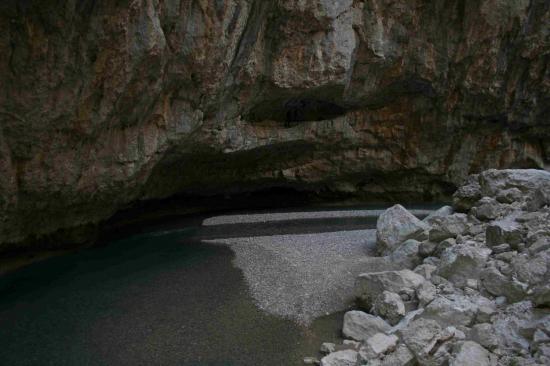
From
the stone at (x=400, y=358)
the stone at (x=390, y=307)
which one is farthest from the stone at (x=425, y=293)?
the stone at (x=400, y=358)

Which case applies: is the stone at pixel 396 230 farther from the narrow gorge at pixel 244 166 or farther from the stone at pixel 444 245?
the stone at pixel 444 245

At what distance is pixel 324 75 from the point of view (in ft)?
78.4

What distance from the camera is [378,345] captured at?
874 centimetres

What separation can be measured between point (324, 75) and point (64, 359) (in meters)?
19.0

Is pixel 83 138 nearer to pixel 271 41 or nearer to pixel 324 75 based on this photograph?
pixel 271 41

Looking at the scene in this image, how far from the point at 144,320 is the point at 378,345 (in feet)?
19.6

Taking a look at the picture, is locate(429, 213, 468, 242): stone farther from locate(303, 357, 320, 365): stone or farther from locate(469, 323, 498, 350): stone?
locate(303, 357, 320, 365): stone

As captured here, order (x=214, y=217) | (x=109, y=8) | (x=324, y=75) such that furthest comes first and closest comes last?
(x=214, y=217)
(x=324, y=75)
(x=109, y=8)

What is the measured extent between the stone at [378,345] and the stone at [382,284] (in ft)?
7.25

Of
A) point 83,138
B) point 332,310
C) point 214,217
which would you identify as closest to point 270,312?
point 332,310

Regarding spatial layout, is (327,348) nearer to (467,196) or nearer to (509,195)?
(509,195)

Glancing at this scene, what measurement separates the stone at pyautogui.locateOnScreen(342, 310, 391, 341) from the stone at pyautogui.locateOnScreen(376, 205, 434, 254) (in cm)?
557

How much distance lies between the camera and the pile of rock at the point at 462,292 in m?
8.16

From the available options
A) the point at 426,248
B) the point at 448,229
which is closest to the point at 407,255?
the point at 426,248
